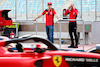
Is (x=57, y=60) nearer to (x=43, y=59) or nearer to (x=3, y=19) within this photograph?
(x=43, y=59)

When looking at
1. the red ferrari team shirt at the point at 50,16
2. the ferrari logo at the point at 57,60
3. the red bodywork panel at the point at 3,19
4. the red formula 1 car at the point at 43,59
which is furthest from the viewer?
the red ferrari team shirt at the point at 50,16

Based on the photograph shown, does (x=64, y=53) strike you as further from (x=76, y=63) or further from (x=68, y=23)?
(x=68, y=23)

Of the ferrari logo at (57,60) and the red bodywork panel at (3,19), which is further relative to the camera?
the red bodywork panel at (3,19)

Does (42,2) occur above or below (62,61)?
above

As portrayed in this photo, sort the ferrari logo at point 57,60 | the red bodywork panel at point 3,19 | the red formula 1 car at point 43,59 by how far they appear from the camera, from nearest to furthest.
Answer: the red formula 1 car at point 43,59 → the ferrari logo at point 57,60 → the red bodywork panel at point 3,19

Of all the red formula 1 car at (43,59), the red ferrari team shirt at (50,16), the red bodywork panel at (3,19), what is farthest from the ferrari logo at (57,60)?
the red ferrari team shirt at (50,16)

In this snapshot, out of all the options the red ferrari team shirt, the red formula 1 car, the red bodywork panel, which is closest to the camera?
the red formula 1 car

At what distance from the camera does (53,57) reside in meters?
3.22

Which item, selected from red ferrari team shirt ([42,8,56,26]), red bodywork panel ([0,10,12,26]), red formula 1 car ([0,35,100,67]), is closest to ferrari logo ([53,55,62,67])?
red formula 1 car ([0,35,100,67])

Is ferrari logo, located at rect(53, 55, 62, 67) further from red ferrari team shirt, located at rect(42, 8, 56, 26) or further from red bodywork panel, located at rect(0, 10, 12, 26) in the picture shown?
red ferrari team shirt, located at rect(42, 8, 56, 26)

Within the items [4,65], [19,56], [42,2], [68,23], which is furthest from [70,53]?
[42,2]

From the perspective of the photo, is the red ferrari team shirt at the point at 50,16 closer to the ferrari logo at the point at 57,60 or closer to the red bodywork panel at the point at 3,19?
the red bodywork panel at the point at 3,19

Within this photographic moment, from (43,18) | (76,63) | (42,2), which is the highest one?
(42,2)

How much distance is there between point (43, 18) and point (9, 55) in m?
7.42
